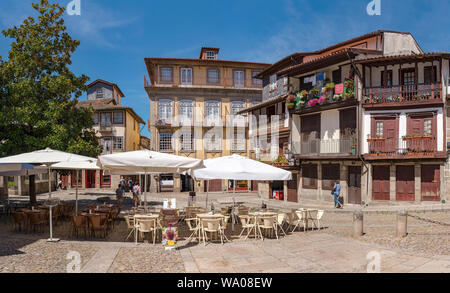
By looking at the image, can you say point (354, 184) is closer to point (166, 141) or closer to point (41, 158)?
point (41, 158)

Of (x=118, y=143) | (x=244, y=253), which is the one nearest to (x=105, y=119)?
(x=118, y=143)

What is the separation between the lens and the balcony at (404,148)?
1923 centimetres

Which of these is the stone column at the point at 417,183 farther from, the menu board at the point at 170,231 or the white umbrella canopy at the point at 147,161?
the menu board at the point at 170,231

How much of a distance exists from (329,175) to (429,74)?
8.91 m

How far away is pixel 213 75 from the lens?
3738 centimetres

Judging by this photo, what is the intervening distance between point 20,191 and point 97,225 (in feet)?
79.3

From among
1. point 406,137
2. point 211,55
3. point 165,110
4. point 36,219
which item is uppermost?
point 211,55

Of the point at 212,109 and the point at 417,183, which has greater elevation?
the point at 212,109

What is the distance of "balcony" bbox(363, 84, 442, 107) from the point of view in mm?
19500

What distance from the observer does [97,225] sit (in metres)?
10.5

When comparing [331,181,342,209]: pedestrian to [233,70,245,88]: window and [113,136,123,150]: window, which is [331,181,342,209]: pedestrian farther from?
[113,136,123,150]: window

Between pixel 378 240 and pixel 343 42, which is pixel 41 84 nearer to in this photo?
pixel 378 240

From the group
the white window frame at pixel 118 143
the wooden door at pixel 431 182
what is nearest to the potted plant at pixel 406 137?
the wooden door at pixel 431 182
